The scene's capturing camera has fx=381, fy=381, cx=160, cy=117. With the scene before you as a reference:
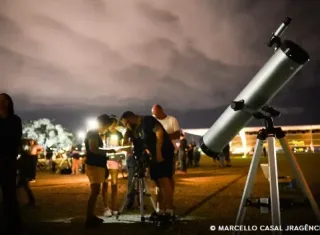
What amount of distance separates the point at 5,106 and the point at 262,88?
3.39 m

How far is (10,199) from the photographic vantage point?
197 inches

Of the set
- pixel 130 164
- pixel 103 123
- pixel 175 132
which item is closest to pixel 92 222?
pixel 103 123

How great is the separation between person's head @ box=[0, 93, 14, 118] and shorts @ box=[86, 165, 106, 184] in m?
1.54

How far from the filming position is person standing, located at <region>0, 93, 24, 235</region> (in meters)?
4.96

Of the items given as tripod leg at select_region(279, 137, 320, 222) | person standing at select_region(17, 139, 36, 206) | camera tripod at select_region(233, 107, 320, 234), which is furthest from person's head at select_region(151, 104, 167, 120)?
person standing at select_region(17, 139, 36, 206)

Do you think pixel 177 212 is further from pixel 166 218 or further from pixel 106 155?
pixel 106 155

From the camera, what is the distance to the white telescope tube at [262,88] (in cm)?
345

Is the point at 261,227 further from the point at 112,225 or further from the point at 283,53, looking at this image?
the point at 283,53

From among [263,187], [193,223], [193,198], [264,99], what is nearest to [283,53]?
[264,99]

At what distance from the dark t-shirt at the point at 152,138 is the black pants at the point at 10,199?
2.09 meters

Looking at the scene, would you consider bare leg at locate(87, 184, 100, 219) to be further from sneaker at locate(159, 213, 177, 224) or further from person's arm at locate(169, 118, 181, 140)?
person's arm at locate(169, 118, 181, 140)

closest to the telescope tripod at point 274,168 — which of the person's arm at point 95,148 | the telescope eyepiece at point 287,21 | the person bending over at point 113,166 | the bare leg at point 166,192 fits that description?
the telescope eyepiece at point 287,21

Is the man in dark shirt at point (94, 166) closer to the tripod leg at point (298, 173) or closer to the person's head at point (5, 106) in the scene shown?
the person's head at point (5, 106)

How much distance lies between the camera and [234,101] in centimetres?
374
